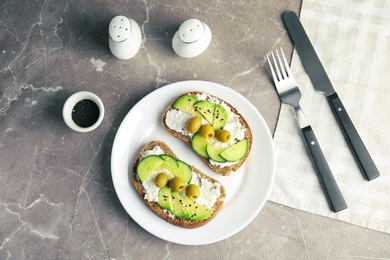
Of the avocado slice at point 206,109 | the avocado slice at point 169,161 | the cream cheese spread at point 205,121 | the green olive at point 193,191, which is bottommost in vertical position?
the green olive at point 193,191

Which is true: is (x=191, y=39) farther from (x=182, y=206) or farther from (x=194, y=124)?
(x=182, y=206)

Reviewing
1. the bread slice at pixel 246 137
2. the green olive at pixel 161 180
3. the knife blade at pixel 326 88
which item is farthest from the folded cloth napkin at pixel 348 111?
the green olive at pixel 161 180

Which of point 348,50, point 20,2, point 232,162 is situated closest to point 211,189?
point 232,162

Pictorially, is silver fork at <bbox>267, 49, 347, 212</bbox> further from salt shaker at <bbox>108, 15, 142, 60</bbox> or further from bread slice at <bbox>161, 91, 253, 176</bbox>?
salt shaker at <bbox>108, 15, 142, 60</bbox>

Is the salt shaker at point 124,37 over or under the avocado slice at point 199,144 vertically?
over

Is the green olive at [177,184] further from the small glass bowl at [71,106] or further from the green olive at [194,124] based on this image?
the small glass bowl at [71,106]

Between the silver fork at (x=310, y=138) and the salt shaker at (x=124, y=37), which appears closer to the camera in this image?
the salt shaker at (x=124, y=37)

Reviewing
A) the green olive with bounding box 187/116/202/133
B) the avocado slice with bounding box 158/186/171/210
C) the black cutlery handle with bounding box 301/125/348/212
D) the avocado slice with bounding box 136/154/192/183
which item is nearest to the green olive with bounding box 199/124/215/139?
the green olive with bounding box 187/116/202/133

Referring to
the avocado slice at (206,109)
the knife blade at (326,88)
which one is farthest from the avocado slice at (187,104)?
the knife blade at (326,88)
